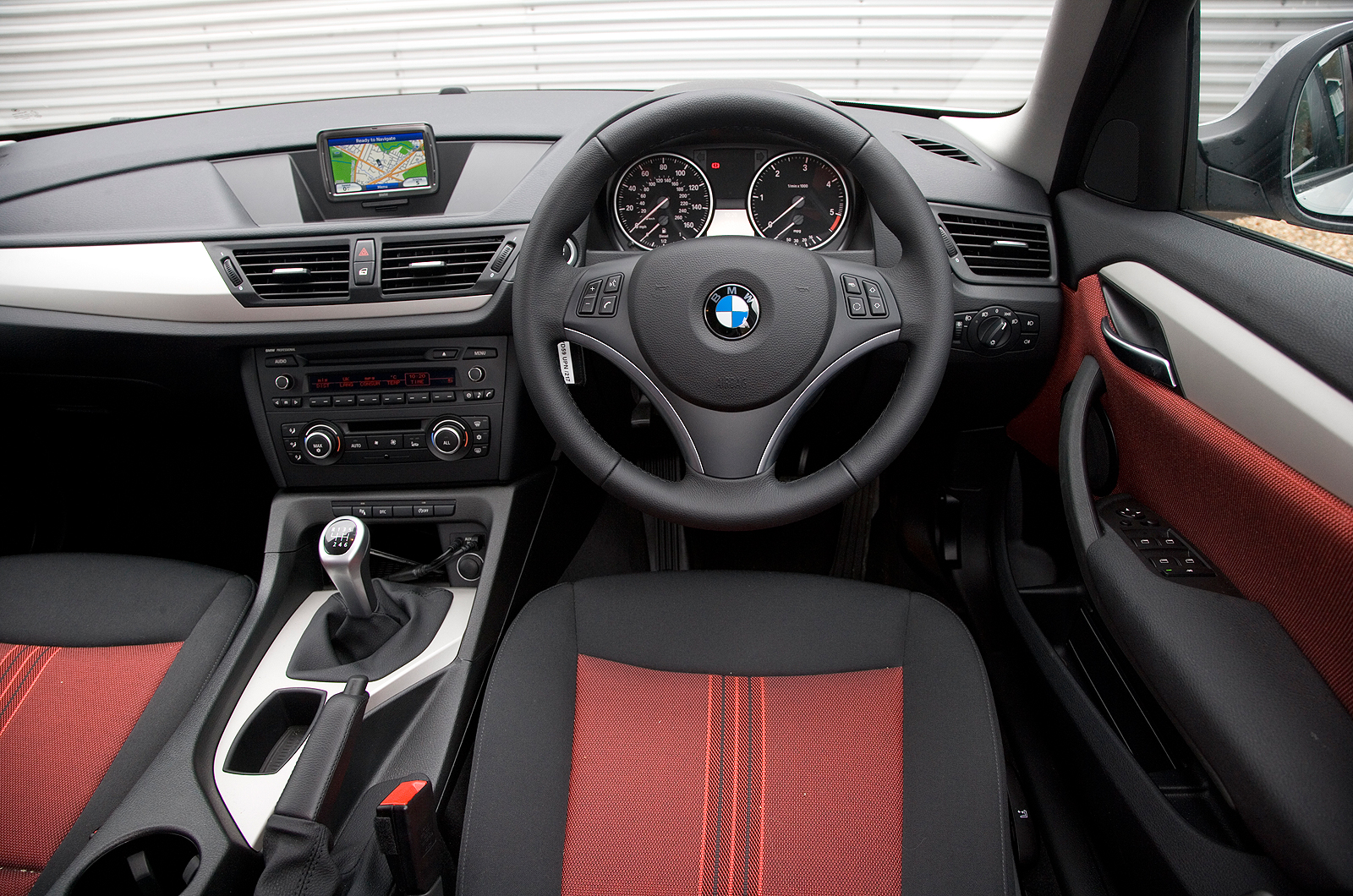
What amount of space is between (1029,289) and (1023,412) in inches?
11.2

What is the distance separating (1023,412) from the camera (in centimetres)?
156

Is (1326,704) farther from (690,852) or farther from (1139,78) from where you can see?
(1139,78)

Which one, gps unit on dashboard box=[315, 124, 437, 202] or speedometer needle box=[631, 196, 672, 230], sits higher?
gps unit on dashboard box=[315, 124, 437, 202]

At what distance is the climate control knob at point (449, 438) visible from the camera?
4.68 ft

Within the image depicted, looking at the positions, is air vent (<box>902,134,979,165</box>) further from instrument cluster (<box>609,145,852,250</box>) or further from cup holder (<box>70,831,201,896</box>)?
cup holder (<box>70,831,201,896</box>)

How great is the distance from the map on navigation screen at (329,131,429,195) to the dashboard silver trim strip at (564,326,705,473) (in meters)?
0.52

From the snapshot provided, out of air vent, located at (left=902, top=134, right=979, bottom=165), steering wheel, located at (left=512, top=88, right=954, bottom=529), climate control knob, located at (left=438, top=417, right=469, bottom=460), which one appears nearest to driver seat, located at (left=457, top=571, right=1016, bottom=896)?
steering wheel, located at (left=512, top=88, right=954, bottom=529)

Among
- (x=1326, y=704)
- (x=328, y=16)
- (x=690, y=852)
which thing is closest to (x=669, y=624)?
(x=690, y=852)

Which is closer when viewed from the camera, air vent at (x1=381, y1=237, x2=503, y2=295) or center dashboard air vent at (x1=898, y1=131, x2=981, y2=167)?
air vent at (x1=381, y1=237, x2=503, y2=295)

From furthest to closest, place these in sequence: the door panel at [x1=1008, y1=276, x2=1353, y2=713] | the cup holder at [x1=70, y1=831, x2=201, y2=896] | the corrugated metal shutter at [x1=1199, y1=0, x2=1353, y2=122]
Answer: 1. the corrugated metal shutter at [x1=1199, y1=0, x2=1353, y2=122]
2. the cup holder at [x1=70, y1=831, x2=201, y2=896]
3. the door panel at [x1=1008, y1=276, x2=1353, y2=713]

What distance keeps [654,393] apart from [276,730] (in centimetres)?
82

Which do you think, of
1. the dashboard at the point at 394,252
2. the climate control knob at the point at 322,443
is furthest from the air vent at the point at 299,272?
the climate control knob at the point at 322,443

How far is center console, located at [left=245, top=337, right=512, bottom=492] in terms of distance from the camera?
4.68 feet

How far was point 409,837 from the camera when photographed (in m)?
0.87
